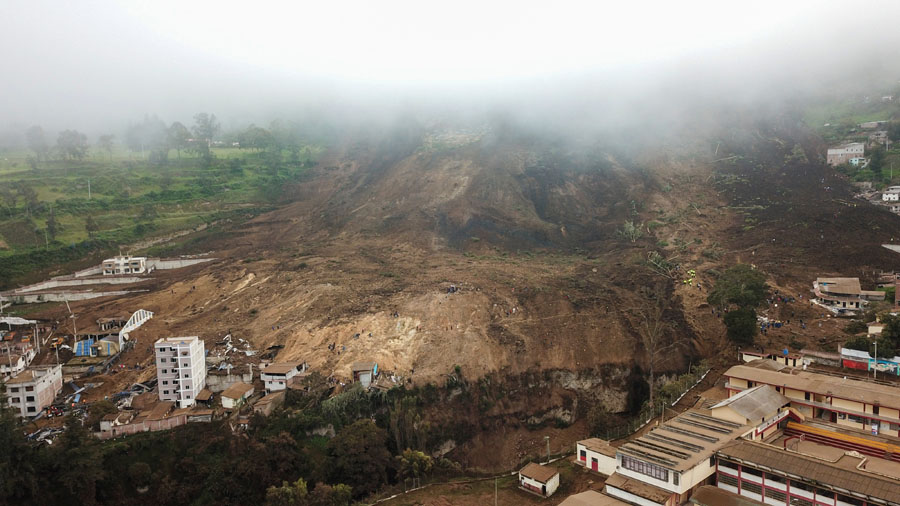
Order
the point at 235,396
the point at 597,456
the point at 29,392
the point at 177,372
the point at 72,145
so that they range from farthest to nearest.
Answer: the point at 72,145 → the point at 177,372 → the point at 235,396 → the point at 29,392 → the point at 597,456

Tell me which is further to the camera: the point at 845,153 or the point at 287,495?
the point at 845,153

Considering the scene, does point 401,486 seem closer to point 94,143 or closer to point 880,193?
point 880,193

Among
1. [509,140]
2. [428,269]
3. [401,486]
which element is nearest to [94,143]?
[509,140]

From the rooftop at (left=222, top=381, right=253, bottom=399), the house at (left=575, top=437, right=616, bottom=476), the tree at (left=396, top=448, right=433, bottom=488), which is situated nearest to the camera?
the house at (left=575, top=437, right=616, bottom=476)

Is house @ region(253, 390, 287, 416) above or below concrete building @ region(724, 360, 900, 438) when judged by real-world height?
below

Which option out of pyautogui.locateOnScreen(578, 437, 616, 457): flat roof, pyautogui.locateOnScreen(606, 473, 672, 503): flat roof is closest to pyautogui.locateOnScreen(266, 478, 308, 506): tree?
pyautogui.locateOnScreen(578, 437, 616, 457): flat roof

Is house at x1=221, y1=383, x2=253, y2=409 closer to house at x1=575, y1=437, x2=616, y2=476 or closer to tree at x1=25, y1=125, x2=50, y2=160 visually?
house at x1=575, y1=437, x2=616, y2=476

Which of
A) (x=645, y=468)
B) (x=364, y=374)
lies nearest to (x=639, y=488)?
(x=645, y=468)

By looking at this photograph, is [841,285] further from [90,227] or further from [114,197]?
[114,197]
